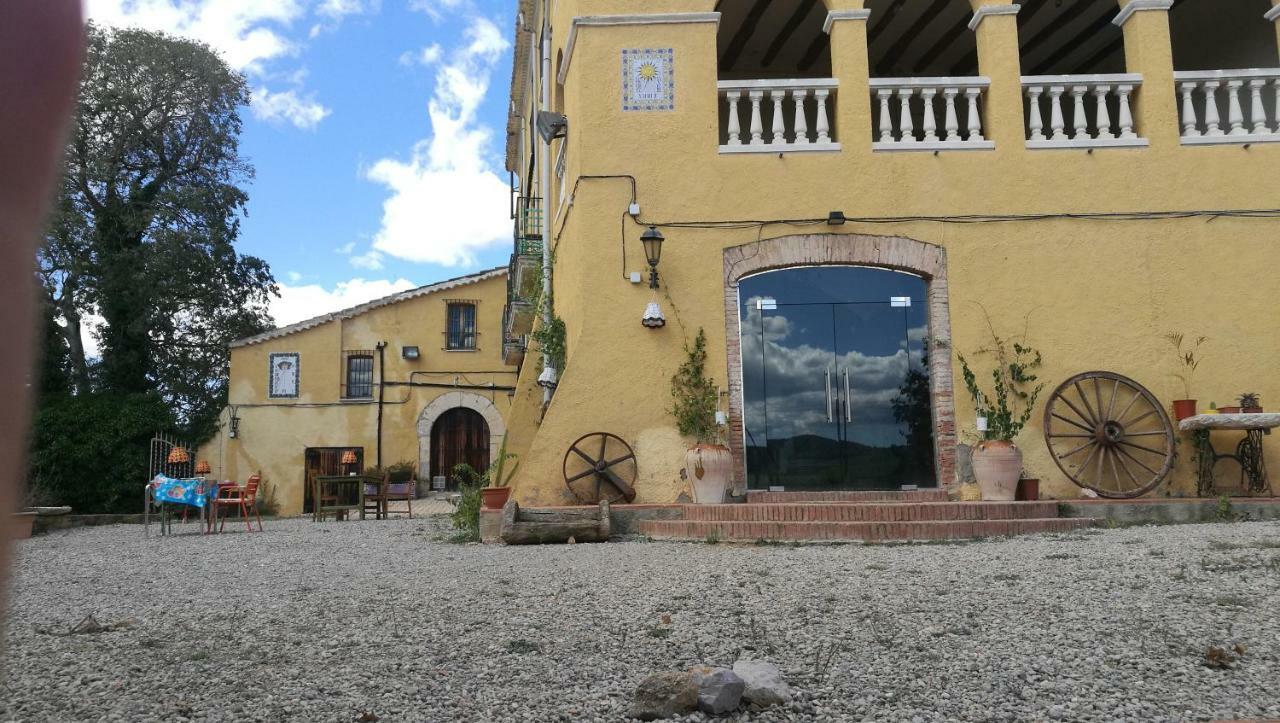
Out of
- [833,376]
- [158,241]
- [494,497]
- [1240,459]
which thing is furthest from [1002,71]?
[158,241]

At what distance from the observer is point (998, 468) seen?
759 centimetres

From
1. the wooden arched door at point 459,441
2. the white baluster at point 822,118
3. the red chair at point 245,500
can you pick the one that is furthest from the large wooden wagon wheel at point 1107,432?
the wooden arched door at point 459,441

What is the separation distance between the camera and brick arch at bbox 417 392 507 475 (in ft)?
67.3

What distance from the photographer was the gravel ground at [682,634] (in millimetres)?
2721

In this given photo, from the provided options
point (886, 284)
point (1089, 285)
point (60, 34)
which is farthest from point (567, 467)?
point (60, 34)

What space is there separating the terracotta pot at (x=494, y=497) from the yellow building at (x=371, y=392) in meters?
12.4

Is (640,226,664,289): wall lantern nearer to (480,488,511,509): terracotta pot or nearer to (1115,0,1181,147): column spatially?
(480,488,511,509): terracotta pot

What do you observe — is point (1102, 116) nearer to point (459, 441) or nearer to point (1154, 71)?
point (1154, 71)

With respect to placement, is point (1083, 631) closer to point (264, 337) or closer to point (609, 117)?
point (609, 117)

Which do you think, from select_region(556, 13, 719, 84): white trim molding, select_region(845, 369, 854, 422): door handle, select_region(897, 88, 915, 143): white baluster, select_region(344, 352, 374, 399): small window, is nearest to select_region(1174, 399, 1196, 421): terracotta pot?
select_region(845, 369, 854, 422): door handle

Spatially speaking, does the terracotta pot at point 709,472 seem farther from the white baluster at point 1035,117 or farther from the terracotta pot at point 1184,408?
the white baluster at point 1035,117

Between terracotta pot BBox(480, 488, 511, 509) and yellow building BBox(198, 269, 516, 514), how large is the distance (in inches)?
488

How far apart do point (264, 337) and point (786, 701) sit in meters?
19.9

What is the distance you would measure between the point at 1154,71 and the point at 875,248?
132 inches
